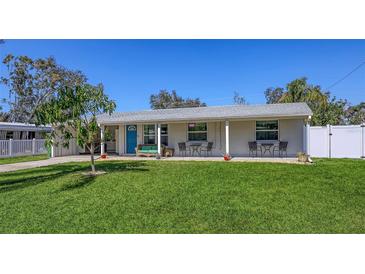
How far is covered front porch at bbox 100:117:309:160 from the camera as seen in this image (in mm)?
14391

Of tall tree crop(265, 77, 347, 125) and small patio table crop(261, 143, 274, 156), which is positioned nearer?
small patio table crop(261, 143, 274, 156)

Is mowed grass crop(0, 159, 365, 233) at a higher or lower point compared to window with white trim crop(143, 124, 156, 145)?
lower

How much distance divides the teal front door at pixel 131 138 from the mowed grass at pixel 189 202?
786 centimetres

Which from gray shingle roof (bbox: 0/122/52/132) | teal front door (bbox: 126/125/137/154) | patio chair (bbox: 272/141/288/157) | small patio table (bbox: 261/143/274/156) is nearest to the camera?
patio chair (bbox: 272/141/288/157)

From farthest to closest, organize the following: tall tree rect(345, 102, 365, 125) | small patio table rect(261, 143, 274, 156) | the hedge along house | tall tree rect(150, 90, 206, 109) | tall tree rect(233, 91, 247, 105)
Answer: tall tree rect(150, 90, 206, 109)
tall tree rect(233, 91, 247, 105)
tall tree rect(345, 102, 365, 125)
small patio table rect(261, 143, 274, 156)
the hedge along house

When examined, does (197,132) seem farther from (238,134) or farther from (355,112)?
(355,112)

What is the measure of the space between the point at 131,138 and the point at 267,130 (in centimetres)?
933

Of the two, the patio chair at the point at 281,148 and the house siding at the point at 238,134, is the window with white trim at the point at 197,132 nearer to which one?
the house siding at the point at 238,134

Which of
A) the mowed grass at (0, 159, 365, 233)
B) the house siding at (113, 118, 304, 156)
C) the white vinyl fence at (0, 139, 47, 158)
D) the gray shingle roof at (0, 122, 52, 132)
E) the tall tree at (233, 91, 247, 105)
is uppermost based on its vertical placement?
the tall tree at (233, 91, 247, 105)

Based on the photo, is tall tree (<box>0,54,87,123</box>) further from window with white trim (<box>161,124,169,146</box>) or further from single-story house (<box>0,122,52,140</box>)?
window with white trim (<box>161,124,169,146</box>)

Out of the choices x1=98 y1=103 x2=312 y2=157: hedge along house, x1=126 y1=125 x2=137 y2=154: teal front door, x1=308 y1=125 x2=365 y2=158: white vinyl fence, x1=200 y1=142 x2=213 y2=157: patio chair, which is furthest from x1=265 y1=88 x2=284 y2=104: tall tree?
x1=126 y1=125 x2=137 y2=154: teal front door

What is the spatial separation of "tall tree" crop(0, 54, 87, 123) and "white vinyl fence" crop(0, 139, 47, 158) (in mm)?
14905

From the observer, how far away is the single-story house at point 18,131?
64.1ft

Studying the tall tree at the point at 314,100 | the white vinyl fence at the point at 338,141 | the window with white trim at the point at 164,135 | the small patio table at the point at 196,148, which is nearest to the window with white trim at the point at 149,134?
the window with white trim at the point at 164,135
